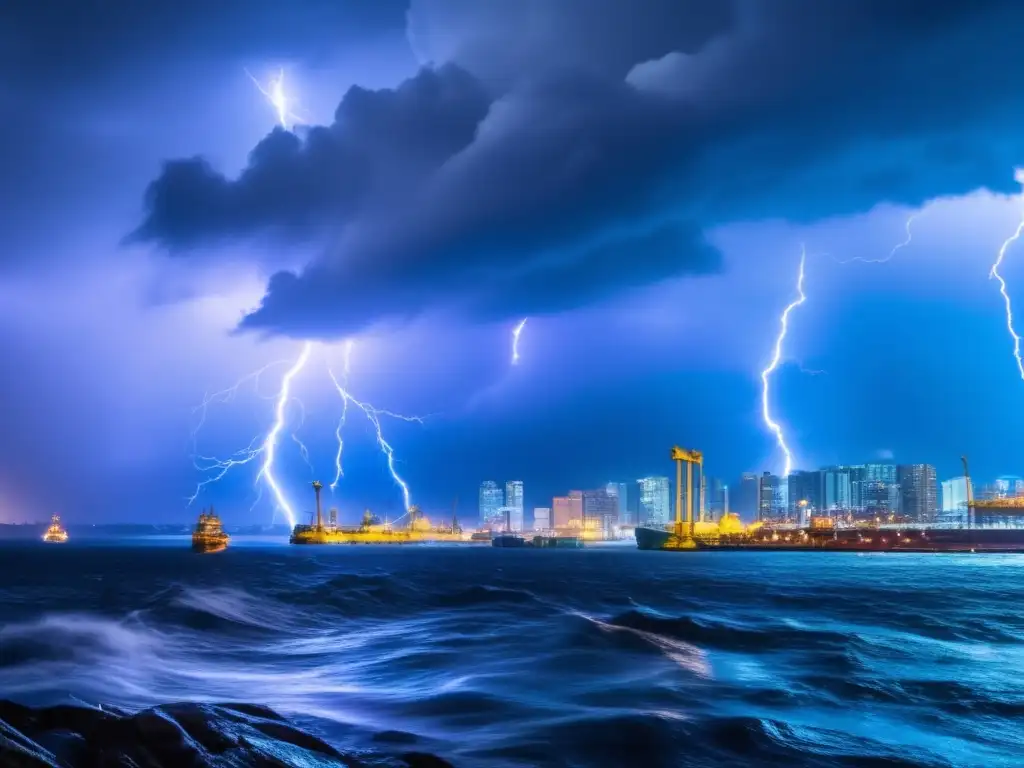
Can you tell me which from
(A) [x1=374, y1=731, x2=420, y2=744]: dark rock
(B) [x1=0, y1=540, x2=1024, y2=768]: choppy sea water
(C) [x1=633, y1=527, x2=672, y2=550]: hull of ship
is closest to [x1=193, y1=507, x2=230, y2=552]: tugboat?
(C) [x1=633, y1=527, x2=672, y2=550]: hull of ship

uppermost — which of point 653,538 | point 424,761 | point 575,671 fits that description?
point 424,761

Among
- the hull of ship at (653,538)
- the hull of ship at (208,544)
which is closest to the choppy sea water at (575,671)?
the hull of ship at (653,538)

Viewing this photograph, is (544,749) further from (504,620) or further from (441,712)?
(504,620)

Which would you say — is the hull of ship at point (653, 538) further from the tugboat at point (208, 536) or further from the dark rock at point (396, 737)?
the dark rock at point (396, 737)

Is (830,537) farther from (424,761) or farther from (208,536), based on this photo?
(424,761)

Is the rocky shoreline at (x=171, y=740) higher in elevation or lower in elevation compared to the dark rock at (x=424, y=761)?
higher

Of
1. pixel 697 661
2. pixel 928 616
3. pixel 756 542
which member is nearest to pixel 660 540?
pixel 756 542

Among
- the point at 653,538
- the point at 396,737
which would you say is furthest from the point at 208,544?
the point at 396,737
